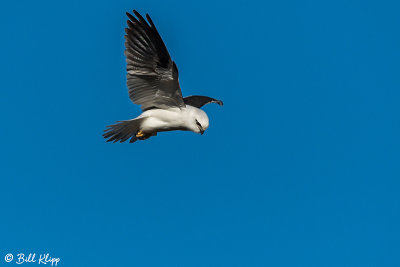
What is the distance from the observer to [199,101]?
9.59m

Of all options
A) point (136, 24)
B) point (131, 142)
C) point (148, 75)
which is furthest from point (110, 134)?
point (136, 24)

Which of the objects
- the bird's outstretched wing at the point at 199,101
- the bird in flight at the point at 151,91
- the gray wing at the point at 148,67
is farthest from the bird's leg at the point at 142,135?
the bird's outstretched wing at the point at 199,101

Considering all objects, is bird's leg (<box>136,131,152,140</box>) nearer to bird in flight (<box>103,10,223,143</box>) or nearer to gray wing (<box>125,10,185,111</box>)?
bird in flight (<box>103,10,223,143</box>)

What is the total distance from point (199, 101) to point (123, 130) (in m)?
1.32

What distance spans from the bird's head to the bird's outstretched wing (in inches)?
38.4

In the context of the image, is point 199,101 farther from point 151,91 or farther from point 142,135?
point 151,91

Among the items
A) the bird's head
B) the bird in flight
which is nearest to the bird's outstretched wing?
the bird in flight

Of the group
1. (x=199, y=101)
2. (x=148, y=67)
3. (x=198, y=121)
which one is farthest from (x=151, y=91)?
(x=199, y=101)

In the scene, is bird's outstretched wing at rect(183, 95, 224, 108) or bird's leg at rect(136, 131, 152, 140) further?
bird's outstretched wing at rect(183, 95, 224, 108)

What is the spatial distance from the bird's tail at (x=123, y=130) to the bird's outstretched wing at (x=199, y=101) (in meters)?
0.96

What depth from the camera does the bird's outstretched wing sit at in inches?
374

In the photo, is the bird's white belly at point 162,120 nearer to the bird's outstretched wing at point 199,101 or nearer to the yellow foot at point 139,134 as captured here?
the yellow foot at point 139,134

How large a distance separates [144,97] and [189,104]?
1064 mm

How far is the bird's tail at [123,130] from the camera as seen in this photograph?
8.78 meters
